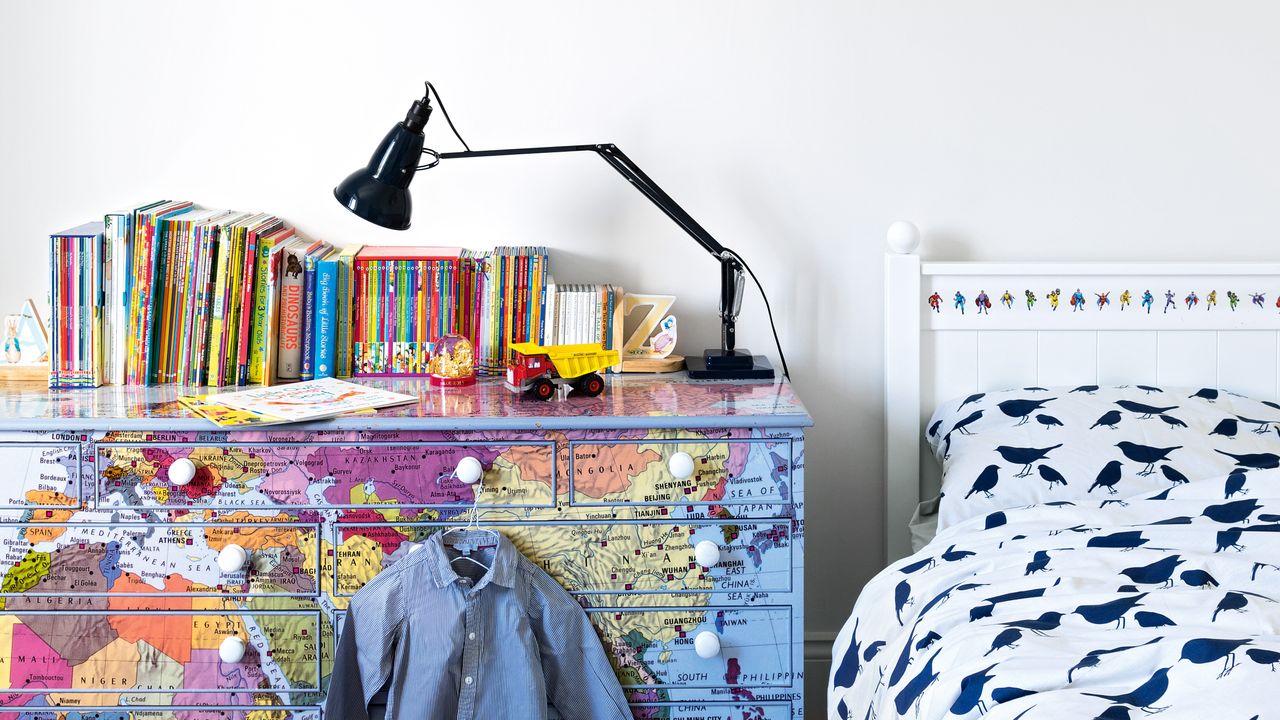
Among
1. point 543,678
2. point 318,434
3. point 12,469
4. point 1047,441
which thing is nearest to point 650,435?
point 543,678

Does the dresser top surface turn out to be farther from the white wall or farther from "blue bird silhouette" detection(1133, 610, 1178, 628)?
"blue bird silhouette" detection(1133, 610, 1178, 628)

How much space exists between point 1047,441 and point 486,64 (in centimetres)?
128

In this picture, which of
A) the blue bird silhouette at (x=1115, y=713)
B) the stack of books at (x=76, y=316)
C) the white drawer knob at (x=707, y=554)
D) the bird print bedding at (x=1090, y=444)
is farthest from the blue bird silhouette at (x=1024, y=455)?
the stack of books at (x=76, y=316)

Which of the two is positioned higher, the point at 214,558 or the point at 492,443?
the point at 492,443

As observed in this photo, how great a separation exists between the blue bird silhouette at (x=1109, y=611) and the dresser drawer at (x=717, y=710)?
600mm

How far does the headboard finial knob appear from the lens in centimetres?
194

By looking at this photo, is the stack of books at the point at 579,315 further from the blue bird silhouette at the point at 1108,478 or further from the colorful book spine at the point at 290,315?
the blue bird silhouette at the point at 1108,478

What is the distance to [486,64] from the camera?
2.00 metres

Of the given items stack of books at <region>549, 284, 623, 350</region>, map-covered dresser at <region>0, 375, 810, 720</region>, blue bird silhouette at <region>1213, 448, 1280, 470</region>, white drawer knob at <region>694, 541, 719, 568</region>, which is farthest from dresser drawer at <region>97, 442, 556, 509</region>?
blue bird silhouette at <region>1213, 448, 1280, 470</region>

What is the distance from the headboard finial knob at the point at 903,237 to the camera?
194 centimetres

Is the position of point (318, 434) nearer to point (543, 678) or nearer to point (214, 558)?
point (214, 558)

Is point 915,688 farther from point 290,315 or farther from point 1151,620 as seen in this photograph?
point 290,315

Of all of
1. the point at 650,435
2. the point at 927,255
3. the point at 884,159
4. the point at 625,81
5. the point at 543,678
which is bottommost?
the point at 543,678

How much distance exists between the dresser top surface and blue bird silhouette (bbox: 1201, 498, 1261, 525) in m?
0.57
